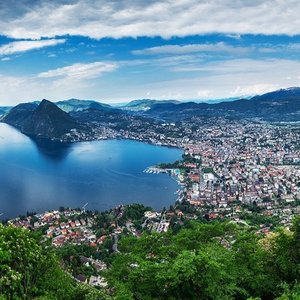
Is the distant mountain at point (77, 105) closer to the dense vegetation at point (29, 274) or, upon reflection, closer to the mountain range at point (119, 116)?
the mountain range at point (119, 116)

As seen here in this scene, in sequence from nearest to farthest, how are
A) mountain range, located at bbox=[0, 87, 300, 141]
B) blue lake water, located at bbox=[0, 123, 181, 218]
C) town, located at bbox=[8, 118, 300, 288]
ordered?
town, located at bbox=[8, 118, 300, 288] < blue lake water, located at bbox=[0, 123, 181, 218] < mountain range, located at bbox=[0, 87, 300, 141]

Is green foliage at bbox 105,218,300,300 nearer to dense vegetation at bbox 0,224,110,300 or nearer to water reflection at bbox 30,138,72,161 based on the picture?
dense vegetation at bbox 0,224,110,300

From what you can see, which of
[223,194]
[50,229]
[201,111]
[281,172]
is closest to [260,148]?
[281,172]

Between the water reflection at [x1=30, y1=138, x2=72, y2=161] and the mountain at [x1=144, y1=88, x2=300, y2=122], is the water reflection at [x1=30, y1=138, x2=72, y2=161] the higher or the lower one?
the lower one

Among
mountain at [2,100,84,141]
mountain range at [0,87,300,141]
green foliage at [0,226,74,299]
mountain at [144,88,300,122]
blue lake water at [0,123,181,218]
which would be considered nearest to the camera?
green foliage at [0,226,74,299]

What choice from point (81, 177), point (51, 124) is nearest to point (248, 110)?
point (51, 124)

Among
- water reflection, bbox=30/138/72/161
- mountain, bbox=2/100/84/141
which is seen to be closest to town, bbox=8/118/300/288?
water reflection, bbox=30/138/72/161

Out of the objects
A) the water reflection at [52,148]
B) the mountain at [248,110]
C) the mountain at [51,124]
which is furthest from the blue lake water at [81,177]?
the mountain at [248,110]
